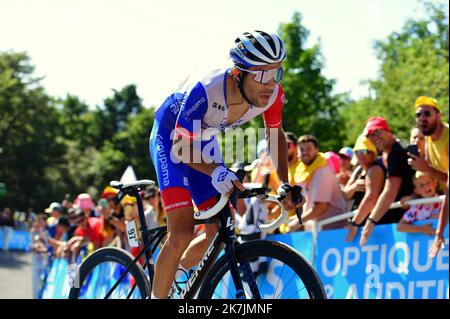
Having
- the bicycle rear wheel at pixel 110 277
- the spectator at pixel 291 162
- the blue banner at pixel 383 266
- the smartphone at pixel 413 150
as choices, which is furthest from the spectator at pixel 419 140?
the bicycle rear wheel at pixel 110 277

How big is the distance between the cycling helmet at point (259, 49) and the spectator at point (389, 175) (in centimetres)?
304

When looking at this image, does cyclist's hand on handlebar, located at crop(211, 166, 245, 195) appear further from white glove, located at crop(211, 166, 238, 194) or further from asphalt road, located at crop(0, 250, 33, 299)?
asphalt road, located at crop(0, 250, 33, 299)

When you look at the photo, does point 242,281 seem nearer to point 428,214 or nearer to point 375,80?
point 428,214

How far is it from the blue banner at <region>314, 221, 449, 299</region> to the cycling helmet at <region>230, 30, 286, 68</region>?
302 cm

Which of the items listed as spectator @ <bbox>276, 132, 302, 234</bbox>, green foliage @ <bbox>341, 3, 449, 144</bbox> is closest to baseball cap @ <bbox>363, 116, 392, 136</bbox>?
spectator @ <bbox>276, 132, 302, 234</bbox>

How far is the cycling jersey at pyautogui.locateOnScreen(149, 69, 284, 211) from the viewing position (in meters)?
4.64

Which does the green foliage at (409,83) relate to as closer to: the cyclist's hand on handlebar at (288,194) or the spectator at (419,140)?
the spectator at (419,140)

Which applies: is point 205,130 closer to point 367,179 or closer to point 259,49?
point 259,49

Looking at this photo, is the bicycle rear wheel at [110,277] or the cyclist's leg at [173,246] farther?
the bicycle rear wheel at [110,277]

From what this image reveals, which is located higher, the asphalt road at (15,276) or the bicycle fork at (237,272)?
the bicycle fork at (237,272)

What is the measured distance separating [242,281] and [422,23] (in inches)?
2007

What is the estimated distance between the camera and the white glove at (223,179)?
4336 mm
